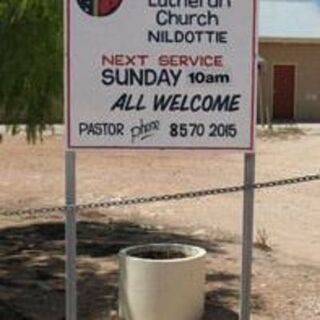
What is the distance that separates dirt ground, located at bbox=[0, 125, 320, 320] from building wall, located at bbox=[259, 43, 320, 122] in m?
18.7

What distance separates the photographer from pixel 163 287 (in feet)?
24.2

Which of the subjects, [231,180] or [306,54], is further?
[306,54]

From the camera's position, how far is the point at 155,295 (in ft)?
24.2

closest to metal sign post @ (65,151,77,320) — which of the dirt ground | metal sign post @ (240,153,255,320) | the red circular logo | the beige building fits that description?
the dirt ground

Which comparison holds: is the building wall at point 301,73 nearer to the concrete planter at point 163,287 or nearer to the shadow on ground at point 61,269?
the shadow on ground at point 61,269

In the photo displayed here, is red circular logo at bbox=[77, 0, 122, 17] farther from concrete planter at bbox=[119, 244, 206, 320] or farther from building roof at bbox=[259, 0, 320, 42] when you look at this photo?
building roof at bbox=[259, 0, 320, 42]

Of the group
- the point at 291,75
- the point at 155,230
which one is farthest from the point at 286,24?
the point at 155,230

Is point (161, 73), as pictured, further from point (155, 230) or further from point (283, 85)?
point (283, 85)

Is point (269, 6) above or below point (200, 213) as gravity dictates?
above

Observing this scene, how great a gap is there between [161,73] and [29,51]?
3223 mm

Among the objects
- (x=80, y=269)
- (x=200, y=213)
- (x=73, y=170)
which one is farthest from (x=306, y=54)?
(x=73, y=170)

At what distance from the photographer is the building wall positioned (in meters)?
42.8

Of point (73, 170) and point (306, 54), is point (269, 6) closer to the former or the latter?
point (306, 54)

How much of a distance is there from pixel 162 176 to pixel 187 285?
40.3 feet
